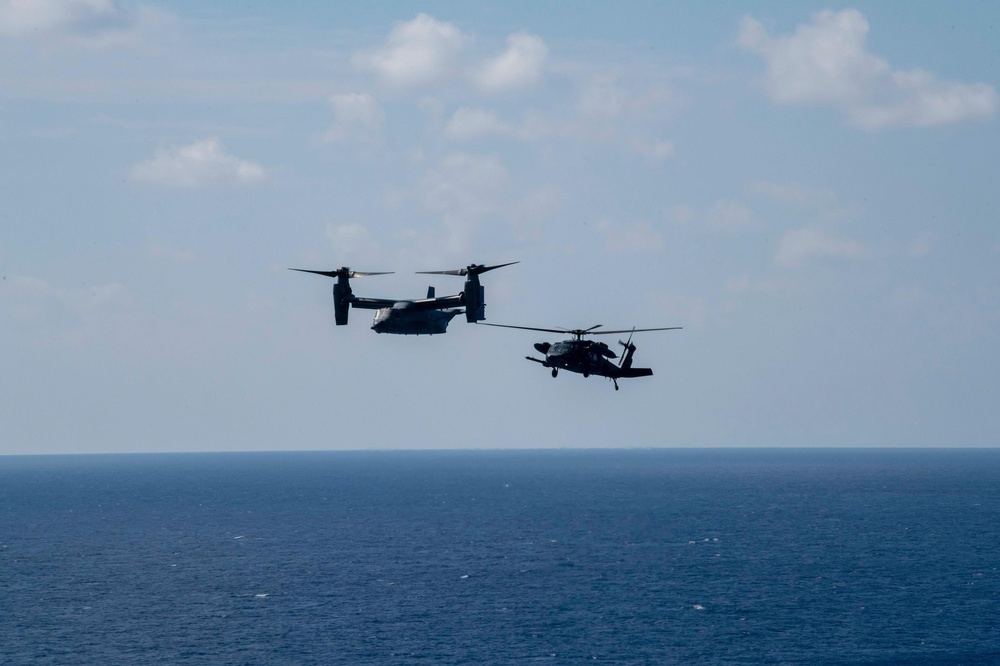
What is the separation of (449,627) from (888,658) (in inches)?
2408

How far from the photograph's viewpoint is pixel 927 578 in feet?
596

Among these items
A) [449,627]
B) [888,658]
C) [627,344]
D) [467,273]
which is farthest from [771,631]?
[467,273]

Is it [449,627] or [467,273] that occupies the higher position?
[467,273]

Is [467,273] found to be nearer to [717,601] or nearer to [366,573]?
[717,601]

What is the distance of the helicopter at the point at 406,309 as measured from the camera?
176 ft

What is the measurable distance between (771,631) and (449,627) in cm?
4711

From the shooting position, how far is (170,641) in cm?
14325

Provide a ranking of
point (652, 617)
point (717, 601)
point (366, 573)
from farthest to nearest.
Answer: point (366, 573), point (717, 601), point (652, 617)

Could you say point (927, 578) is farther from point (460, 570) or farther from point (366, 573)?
point (366, 573)

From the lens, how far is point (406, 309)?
5572cm

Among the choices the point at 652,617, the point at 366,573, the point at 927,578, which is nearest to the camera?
the point at 652,617

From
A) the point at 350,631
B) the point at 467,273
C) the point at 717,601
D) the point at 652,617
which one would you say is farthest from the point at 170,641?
the point at 467,273

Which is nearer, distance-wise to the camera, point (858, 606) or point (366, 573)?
point (858, 606)

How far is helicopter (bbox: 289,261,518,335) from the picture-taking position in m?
53.7
